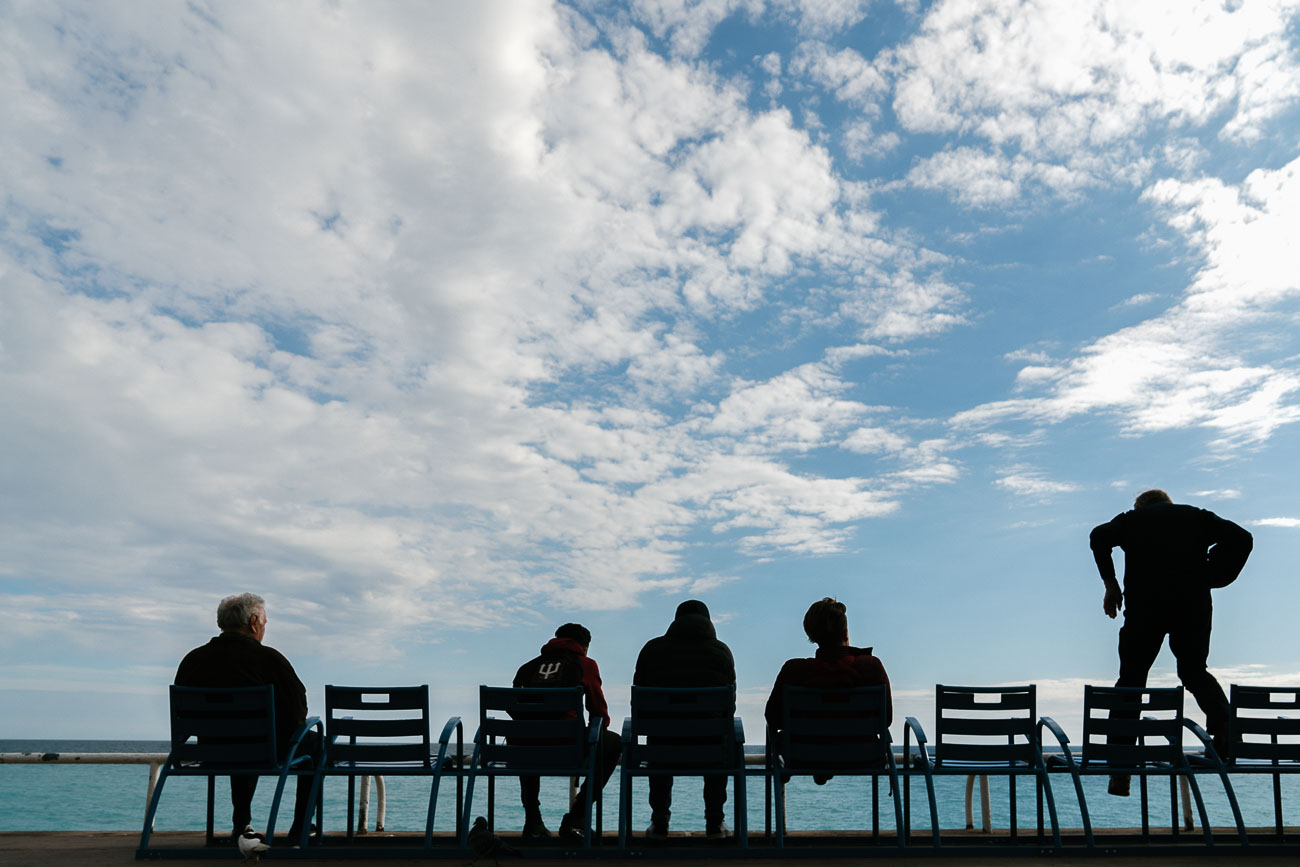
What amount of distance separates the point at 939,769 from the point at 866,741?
0.43 m

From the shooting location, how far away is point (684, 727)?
572 centimetres

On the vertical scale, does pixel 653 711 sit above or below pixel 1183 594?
below

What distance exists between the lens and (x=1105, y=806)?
41.1 metres

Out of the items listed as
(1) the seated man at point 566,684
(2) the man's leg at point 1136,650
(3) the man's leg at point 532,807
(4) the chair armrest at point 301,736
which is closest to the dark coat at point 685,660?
(1) the seated man at point 566,684

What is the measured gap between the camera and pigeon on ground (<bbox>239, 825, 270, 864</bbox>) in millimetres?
5371

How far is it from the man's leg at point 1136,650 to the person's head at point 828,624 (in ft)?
6.51

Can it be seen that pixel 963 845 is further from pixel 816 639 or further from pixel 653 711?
pixel 653 711

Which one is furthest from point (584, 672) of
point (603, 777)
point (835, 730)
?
point (835, 730)

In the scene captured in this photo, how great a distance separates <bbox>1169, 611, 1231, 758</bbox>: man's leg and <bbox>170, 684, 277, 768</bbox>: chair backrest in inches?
216

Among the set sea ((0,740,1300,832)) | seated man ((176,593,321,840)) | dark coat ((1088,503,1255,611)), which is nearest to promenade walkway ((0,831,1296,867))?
seated man ((176,593,321,840))

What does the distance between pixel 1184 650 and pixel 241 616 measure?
582cm

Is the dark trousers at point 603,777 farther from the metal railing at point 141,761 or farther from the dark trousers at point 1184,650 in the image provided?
the dark trousers at point 1184,650

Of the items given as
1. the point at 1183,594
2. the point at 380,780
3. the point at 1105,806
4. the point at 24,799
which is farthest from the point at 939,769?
the point at 1105,806

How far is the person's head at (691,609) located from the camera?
643 cm
